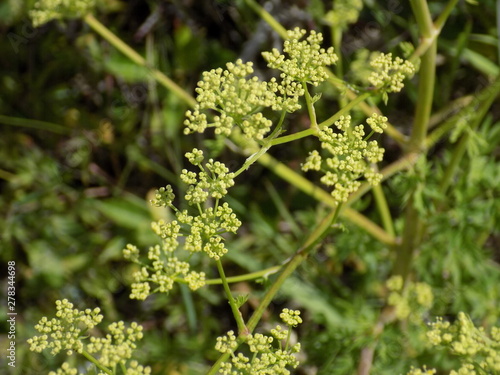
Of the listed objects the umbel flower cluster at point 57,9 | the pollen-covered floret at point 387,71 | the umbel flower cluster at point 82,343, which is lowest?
the umbel flower cluster at point 82,343

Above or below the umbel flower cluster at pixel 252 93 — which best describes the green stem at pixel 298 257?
below

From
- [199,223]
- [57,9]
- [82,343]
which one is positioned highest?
[57,9]

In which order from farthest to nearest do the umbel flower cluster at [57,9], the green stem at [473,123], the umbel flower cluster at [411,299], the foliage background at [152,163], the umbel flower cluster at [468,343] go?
the foliage background at [152,163]
the umbel flower cluster at [411,299]
the umbel flower cluster at [57,9]
the green stem at [473,123]
the umbel flower cluster at [468,343]

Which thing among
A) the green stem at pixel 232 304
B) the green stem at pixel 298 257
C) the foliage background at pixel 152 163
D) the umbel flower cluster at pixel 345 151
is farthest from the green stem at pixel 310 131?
the foliage background at pixel 152 163

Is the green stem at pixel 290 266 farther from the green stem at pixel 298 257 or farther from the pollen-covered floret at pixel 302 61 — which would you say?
the pollen-covered floret at pixel 302 61

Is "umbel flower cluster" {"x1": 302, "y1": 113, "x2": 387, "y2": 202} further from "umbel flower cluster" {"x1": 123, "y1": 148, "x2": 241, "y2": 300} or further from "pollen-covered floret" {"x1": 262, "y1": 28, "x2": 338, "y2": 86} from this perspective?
"umbel flower cluster" {"x1": 123, "y1": 148, "x2": 241, "y2": 300}

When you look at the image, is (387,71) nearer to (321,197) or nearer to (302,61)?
(302,61)

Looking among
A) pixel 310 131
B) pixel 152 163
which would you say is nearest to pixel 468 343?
pixel 310 131

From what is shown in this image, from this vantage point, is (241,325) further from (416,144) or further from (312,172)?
(312,172)
